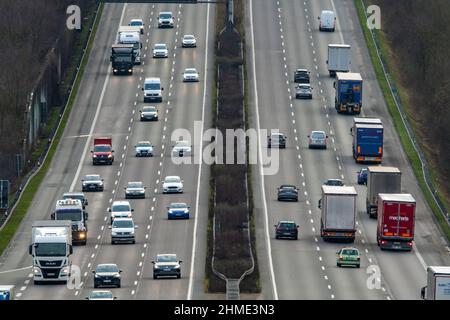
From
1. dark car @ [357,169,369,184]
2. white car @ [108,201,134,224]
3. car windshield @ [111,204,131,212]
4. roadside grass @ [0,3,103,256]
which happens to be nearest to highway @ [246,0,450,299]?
dark car @ [357,169,369,184]

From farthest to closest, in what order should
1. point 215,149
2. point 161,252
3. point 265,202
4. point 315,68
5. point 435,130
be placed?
1. point 315,68
2. point 435,130
3. point 215,149
4. point 265,202
5. point 161,252

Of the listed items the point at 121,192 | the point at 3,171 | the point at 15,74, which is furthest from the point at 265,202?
the point at 15,74

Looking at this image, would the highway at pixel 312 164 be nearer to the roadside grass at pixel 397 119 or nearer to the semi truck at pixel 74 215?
the roadside grass at pixel 397 119

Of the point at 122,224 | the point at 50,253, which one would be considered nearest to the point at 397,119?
the point at 122,224

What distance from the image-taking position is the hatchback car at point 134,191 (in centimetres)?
8594

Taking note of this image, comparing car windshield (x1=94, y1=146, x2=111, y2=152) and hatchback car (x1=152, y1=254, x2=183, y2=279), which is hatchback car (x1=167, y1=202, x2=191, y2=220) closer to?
hatchback car (x1=152, y1=254, x2=183, y2=279)

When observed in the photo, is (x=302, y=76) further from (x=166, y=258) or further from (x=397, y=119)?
(x=166, y=258)

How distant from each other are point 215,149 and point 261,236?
28.1m

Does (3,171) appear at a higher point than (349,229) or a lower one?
lower

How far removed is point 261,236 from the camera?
245 feet

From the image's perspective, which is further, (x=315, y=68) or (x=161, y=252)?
(x=315, y=68)

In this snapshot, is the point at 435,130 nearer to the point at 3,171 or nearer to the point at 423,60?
the point at 423,60

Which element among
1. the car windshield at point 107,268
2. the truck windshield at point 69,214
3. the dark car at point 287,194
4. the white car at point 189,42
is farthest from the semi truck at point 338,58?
the car windshield at point 107,268

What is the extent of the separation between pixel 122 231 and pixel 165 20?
77056mm
